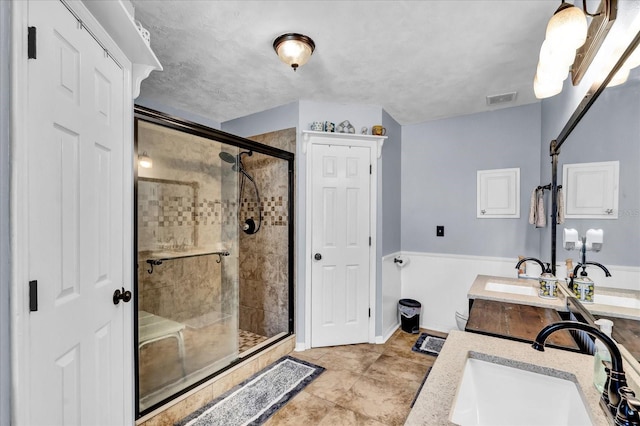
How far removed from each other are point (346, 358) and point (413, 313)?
100 cm

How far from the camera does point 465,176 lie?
10.7ft

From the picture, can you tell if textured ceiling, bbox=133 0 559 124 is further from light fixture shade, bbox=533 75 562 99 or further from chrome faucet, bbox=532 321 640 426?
chrome faucet, bbox=532 321 640 426

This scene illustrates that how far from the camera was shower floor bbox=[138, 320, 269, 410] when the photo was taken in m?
1.82

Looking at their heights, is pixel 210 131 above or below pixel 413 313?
above

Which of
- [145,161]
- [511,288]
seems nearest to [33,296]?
[145,161]

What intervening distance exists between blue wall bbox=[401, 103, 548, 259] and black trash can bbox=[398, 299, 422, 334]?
2.08 ft

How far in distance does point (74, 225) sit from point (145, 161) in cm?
96

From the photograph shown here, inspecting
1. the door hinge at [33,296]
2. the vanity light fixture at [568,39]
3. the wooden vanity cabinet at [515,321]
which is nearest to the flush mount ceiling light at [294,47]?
the vanity light fixture at [568,39]

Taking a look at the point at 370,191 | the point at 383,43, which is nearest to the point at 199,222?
the point at 370,191

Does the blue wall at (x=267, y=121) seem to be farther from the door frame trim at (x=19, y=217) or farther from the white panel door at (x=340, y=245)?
the door frame trim at (x=19, y=217)

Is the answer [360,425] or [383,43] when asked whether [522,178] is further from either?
[360,425]

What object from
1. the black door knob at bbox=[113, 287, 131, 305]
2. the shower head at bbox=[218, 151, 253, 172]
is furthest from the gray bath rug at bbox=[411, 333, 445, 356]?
the black door knob at bbox=[113, 287, 131, 305]

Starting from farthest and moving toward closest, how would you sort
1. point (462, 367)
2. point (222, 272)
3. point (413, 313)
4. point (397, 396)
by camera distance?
point (413, 313), point (222, 272), point (397, 396), point (462, 367)

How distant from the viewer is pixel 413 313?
3.29m
